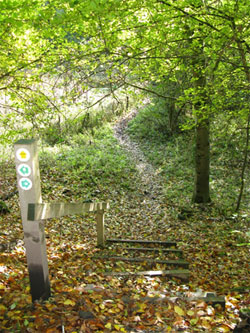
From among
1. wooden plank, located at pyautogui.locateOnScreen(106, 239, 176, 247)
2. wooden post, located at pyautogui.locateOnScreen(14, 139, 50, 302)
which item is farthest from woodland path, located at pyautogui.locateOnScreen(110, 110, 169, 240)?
wooden post, located at pyautogui.locateOnScreen(14, 139, 50, 302)

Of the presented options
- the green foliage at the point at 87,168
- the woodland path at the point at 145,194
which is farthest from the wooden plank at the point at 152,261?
the green foliage at the point at 87,168

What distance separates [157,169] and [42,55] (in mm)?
8808

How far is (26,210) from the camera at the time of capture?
2.90 meters

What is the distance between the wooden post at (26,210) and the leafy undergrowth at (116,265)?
9.0 inches

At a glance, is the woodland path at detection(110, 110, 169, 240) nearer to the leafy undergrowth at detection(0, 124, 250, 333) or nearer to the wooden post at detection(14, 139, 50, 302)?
the leafy undergrowth at detection(0, 124, 250, 333)

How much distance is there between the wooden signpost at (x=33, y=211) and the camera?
280 cm

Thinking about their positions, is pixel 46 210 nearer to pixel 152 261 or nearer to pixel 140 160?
pixel 152 261

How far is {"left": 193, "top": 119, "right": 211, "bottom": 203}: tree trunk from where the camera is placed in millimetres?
9578

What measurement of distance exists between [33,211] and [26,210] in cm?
8

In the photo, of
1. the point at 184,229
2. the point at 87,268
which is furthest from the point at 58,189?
the point at 87,268

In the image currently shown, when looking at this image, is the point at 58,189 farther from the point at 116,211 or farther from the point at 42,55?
the point at 42,55

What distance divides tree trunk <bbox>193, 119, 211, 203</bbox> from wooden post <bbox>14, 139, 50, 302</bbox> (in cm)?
750

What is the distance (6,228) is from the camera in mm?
6551

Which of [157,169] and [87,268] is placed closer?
[87,268]
